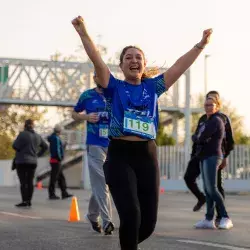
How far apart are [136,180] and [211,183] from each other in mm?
4165

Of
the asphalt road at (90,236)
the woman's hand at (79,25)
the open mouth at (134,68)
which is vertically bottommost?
the asphalt road at (90,236)

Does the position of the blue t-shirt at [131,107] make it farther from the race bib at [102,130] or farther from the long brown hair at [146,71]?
the race bib at [102,130]

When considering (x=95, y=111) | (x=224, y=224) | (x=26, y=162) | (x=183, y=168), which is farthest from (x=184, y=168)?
(x=95, y=111)

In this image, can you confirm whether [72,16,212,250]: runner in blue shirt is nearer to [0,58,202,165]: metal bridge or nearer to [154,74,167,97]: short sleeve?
[154,74,167,97]: short sleeve

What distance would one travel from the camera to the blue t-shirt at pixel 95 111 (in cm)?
873

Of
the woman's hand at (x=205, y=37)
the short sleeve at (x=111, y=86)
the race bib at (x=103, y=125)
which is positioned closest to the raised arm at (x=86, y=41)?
the short sleeve at (x=111, y=86)

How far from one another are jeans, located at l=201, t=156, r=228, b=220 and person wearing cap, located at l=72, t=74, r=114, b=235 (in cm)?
148

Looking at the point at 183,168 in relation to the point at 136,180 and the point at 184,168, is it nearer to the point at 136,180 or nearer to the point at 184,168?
the point at 184,168

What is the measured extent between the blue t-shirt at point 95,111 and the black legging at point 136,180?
3018mm

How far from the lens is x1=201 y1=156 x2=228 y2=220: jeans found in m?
9.55

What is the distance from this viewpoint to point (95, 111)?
29.1 ft

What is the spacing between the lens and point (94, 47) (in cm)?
551

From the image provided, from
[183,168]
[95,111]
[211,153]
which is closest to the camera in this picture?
[95,111]

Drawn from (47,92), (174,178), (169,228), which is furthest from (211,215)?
(47,92)
